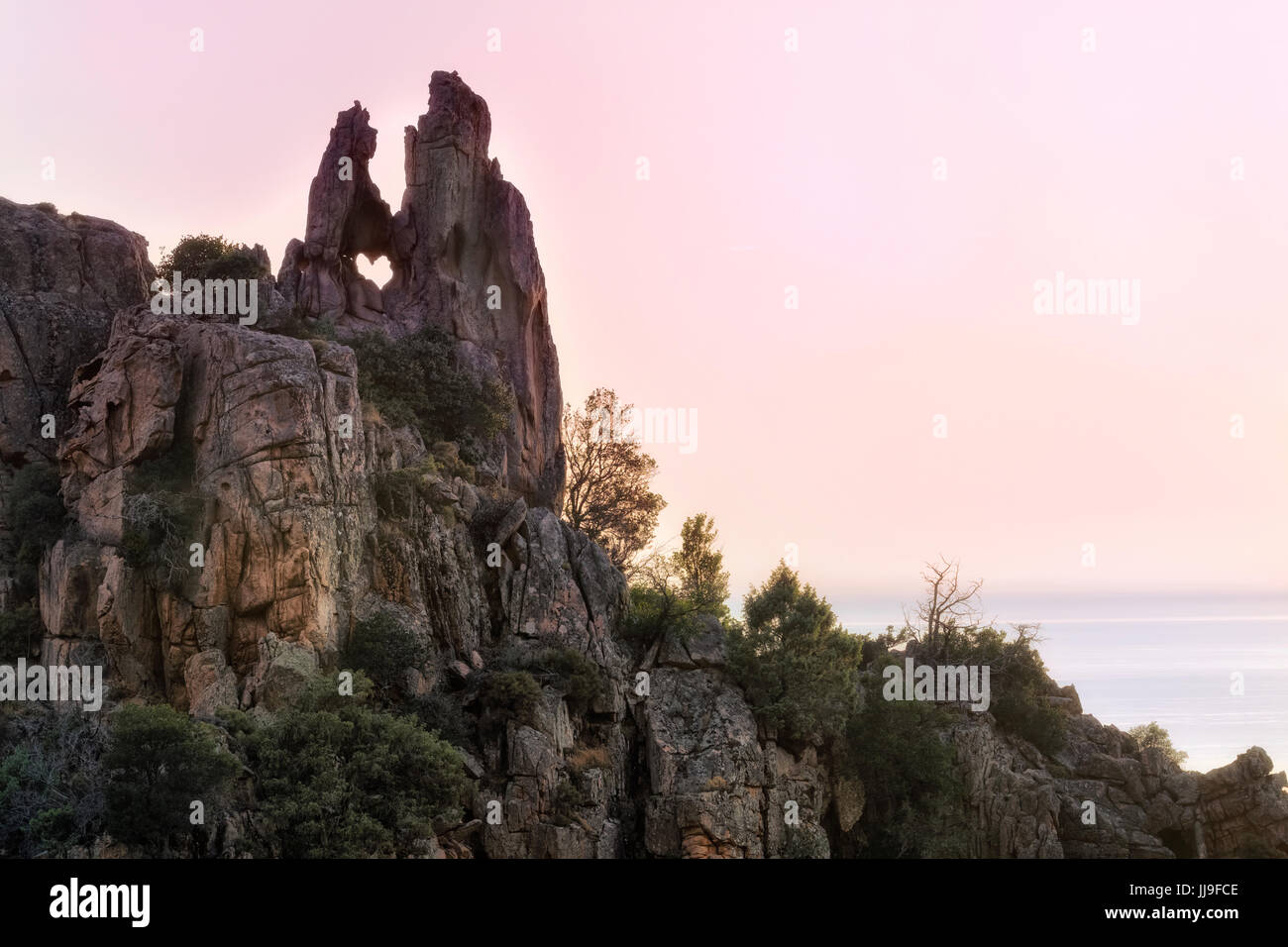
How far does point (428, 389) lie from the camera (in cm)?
5388

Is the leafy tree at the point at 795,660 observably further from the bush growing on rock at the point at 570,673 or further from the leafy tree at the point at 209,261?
the leafy tree at the point at 209,261

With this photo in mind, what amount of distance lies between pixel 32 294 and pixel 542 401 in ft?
82.2

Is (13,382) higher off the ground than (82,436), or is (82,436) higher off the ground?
(13,382)

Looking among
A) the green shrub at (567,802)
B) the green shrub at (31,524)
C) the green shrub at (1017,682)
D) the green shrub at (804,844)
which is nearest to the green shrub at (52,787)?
the green shrub at (31,524)

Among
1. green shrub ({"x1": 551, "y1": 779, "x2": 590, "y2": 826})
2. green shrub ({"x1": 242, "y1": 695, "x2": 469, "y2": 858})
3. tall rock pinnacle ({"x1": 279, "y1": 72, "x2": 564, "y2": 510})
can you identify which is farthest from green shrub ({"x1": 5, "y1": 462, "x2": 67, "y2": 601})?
green shrub ({"x1": 551, "y1": 779, "x2": 590, "y2": 826})

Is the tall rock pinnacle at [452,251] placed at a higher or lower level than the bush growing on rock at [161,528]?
higher

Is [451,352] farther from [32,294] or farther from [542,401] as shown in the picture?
[32,294]

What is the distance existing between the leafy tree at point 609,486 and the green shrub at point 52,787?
37679mm

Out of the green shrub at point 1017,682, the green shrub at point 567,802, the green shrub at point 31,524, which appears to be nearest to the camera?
the green shrub at point 567,802

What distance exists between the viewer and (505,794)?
1532 inches

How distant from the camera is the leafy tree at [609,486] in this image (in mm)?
70938

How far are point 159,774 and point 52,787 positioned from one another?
3527 mm
